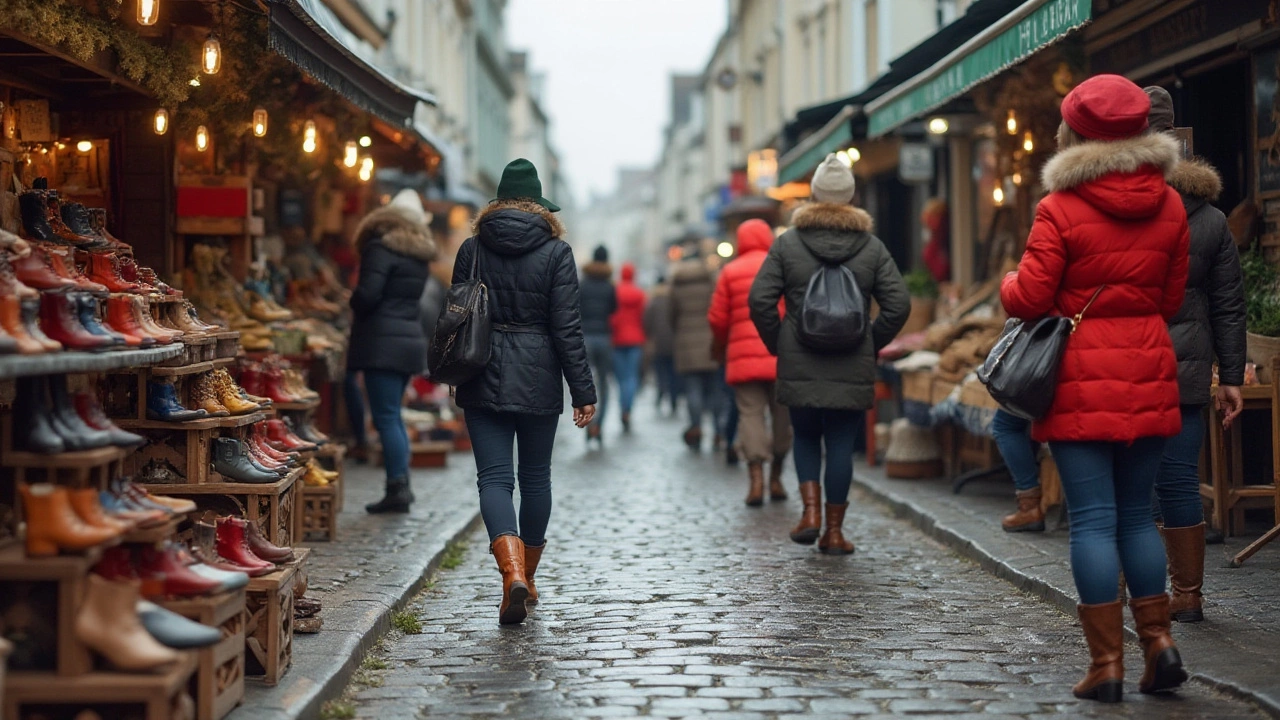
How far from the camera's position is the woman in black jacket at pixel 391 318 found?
1029cm

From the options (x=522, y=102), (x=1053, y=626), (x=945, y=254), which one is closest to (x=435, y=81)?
(x=945, y=254)

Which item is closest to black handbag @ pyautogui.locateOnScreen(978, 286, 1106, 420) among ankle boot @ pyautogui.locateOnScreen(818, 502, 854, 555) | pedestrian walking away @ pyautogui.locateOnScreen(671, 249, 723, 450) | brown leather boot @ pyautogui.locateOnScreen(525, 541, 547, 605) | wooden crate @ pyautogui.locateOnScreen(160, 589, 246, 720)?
wooden crate @ pyautogui.locateOnScreen(160, 589, 246, 720)

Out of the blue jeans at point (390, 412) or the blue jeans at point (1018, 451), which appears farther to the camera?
the blue jeans at point (390, 412)

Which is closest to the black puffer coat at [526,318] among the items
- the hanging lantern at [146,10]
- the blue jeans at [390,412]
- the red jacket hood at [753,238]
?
the hanging lantern at [146,10]

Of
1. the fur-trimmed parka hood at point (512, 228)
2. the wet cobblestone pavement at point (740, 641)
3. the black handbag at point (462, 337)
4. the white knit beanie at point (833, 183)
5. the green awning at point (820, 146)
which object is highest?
the green awning at point (820, 146)

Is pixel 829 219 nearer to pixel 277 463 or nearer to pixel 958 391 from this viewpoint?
pixel 958 391

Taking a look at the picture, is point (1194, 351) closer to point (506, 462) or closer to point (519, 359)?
point (519, 359)

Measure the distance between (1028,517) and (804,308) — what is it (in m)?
1.80

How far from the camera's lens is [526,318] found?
7.15m

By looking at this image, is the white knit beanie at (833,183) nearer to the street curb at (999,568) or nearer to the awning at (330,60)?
the street curb at (999,568)

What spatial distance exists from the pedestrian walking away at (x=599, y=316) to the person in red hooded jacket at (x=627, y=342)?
2.77 ft

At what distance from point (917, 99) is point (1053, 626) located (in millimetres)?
5812

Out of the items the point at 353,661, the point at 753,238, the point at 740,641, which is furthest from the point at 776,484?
the point at 353,661

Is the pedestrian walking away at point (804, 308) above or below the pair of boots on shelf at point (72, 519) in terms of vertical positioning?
above
